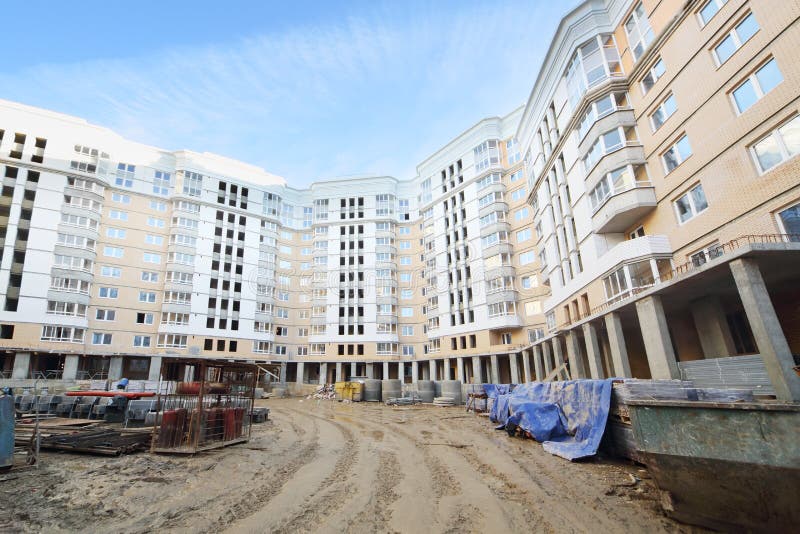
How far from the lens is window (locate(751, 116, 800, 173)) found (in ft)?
42.9

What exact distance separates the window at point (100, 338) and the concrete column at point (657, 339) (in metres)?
53.3

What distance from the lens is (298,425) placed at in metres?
19.1

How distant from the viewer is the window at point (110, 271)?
151 feet

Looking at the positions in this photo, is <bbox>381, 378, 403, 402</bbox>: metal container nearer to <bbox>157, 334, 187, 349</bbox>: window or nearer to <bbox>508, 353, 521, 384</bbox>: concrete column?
<bbox>508, 353, 521, 384</bbox>: concrete column

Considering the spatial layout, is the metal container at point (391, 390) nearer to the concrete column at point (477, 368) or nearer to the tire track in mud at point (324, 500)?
the concrete column at point (477, 368)

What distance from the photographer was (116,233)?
47969 mm

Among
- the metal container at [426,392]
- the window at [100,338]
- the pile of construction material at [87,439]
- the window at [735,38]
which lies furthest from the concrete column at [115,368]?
the window at [735,38]

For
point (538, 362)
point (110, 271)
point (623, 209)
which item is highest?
point (110, 271)

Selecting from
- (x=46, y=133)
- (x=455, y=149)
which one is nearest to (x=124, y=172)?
(x=46, y=133)

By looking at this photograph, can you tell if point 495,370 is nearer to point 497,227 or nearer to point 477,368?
point 477,368

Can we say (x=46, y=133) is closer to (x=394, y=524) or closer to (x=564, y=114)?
(x=564, y=114)

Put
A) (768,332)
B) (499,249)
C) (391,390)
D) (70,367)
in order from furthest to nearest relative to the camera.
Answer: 1. (499,249)
2. (70,367)
3. (391,390)
4. (768,332)

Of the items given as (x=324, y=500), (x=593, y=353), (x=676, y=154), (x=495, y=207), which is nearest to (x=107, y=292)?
(x=495, y=207)

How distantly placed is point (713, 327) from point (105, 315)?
186 feet
